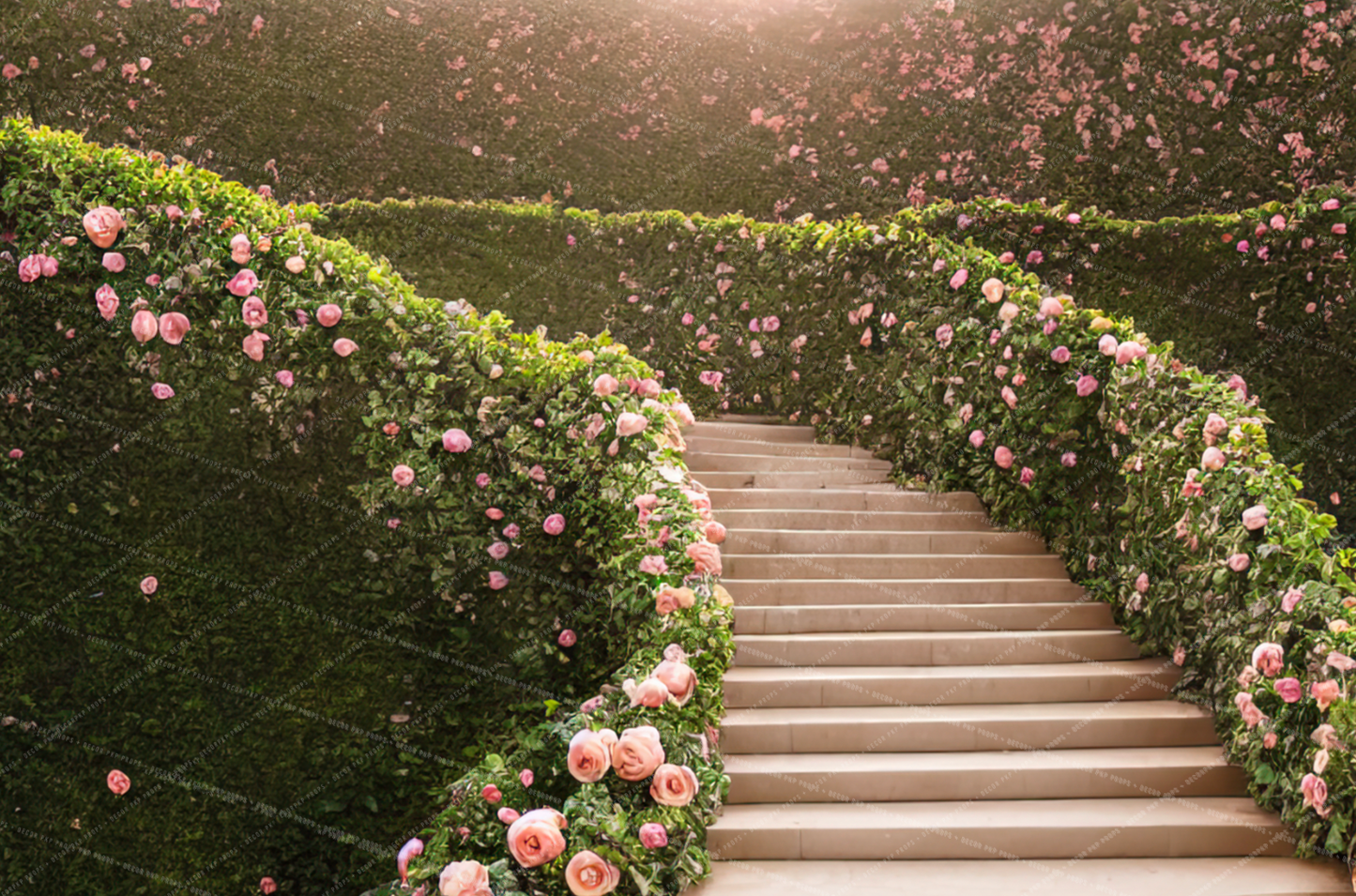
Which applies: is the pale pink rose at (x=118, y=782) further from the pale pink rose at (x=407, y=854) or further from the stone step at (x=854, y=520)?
the stone step at (x=854, y=520)

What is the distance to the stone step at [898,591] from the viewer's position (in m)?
5.56

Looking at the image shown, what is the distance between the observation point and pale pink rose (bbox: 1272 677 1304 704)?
4172 mm

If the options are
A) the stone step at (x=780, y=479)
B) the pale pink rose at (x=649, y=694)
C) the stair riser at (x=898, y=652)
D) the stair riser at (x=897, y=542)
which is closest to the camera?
the pale pink rose at (x=649, y=694)

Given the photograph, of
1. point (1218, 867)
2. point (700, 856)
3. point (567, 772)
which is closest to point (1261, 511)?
point (1218, 867)

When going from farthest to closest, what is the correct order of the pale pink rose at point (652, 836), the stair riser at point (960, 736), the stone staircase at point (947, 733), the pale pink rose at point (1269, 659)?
the stair riser at point (960, 736), the pale pink rose at point (1269, 659), the stone staircase at point (947, 733), the pale pink rose at point (652, 836)

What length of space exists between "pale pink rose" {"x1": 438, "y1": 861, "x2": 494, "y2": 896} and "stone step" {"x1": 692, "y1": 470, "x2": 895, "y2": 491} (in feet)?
11.7

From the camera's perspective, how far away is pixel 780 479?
6723mm

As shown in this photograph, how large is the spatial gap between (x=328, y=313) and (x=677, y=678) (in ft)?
8.88

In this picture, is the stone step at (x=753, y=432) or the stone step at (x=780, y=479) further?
the stone step at (x=753, y=432)

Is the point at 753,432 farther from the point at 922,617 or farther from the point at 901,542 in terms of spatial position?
→ the point at 922,617

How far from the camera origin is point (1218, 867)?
4039 millimetres

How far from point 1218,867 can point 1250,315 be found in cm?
490

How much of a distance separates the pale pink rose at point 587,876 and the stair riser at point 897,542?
2.83 meters

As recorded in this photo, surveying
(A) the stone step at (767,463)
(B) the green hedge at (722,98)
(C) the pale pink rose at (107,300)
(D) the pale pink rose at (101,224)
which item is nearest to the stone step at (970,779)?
(A) the stone step at (767,463)
